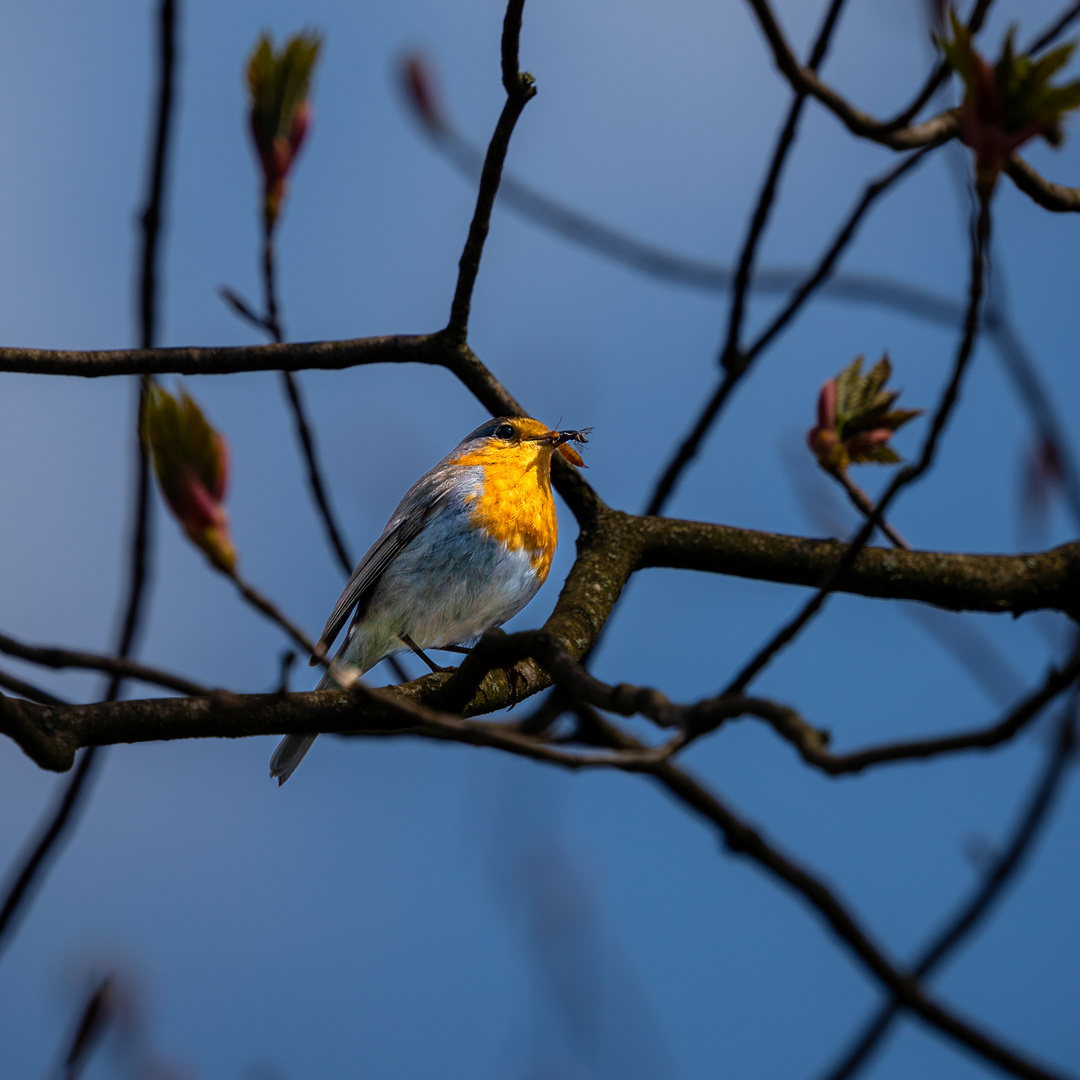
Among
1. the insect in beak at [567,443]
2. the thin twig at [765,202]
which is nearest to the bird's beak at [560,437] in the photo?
the insect in beak at [567,443]

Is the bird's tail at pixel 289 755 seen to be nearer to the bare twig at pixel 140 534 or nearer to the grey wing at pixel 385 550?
the grey wing at pixel 385 550

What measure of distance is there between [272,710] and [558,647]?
28.8 inches

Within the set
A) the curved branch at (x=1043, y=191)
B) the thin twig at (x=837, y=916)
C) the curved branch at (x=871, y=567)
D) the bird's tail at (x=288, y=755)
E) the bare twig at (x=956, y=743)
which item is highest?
the curved branch at (x=1043, y=191)

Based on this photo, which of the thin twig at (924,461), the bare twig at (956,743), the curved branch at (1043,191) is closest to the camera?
the bare twig at (956,743)

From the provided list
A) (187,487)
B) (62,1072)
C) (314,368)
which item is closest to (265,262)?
(314,368)

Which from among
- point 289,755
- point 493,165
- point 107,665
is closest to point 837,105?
point 493,165

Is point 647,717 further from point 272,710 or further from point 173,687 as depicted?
point 272,710

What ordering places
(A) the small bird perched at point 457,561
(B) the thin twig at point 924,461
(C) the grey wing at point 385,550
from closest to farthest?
(B) the thin twig at point 924,461 < (A) the small bird perched at point 457,561 < (C) the grey wing at point 385,550

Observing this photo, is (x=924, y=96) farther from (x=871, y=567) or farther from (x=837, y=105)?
(x=871, y=567)

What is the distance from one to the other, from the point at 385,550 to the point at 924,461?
3.24 m

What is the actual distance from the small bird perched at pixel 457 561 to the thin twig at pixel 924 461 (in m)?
2.14

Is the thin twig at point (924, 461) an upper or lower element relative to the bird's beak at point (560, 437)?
lower

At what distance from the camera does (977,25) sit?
210 cm

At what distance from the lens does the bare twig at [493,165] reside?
238cm
